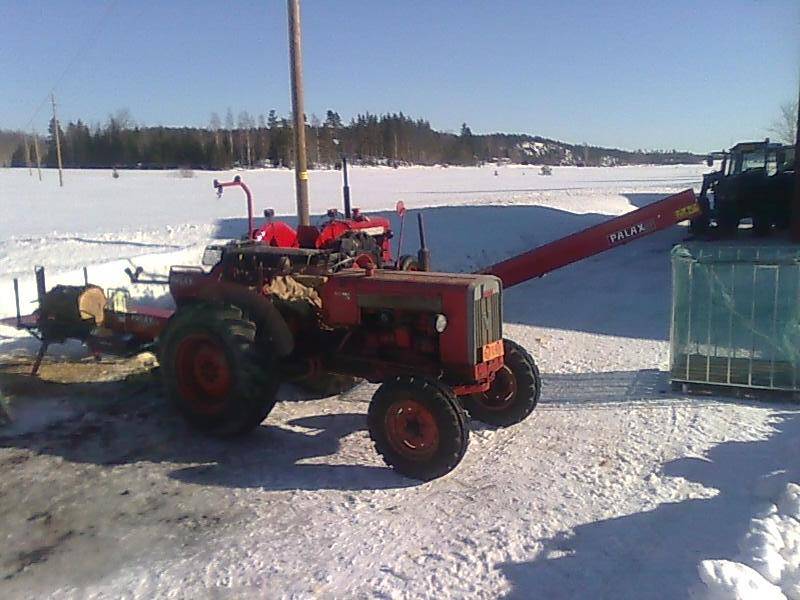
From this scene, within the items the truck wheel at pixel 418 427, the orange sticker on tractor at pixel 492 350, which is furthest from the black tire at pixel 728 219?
the truck wheel at pixel 418 427

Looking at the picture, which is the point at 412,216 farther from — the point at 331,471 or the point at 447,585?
the point at 447,585

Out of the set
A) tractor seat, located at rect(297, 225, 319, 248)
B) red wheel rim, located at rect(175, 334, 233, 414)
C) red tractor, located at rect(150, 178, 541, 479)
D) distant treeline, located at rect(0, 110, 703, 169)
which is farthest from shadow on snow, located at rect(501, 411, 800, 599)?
distant treeline, located at rect(0, 110, 703, 169)

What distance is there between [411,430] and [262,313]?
160 cm

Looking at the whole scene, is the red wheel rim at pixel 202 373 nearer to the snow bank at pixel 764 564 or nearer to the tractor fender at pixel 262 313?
the tractor fender at pixel 262 313

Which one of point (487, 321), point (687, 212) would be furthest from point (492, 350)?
point (687, 212)

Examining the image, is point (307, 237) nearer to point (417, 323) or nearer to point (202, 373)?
point (202, 373)

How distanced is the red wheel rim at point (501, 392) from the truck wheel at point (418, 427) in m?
1.18

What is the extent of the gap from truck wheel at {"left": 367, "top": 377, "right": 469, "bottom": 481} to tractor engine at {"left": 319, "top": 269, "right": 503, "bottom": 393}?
0.43 meters

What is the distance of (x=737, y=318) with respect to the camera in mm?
→ 6781

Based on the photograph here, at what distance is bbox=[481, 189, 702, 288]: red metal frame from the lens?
7.49 metres

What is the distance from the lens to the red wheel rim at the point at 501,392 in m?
6.02

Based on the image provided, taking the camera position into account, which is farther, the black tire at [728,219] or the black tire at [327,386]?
the black tire at [728,219]

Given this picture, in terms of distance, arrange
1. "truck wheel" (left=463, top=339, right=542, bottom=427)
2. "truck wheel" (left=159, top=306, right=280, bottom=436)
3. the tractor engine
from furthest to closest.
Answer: "truck wheel" (left=463, top=339, right=542, bottom=427)
"truck wheel" (left=159, top=306, right=280, bottom=436)
the tractor engine

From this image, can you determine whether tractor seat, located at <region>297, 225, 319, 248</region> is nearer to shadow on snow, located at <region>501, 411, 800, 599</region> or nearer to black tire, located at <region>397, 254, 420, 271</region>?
black tire, located at <region>397, 254, 420, 271</region>
